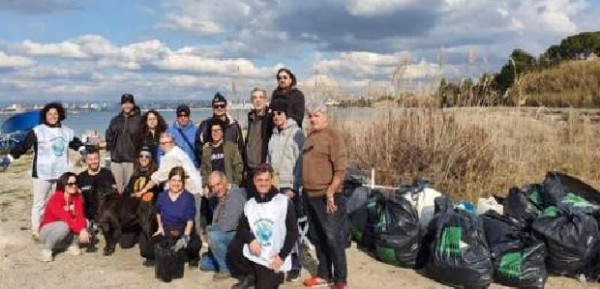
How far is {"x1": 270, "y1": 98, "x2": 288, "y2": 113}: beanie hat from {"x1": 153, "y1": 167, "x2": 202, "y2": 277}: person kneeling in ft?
3.70

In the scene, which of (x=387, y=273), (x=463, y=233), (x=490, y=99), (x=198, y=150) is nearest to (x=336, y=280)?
(x=387, y=273)

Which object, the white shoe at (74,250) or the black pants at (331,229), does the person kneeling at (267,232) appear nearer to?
the black pants at (331,229)

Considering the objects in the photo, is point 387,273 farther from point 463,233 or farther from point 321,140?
point 321,140

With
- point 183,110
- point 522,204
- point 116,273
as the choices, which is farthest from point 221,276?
point 522,204

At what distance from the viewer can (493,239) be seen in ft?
17.0

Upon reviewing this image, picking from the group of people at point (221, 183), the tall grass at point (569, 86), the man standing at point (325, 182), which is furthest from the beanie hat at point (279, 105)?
the tall grass at point (569, 86)

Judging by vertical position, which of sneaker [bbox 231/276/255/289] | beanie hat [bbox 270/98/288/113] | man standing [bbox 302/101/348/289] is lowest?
sneaker [bbox 231/276/255/289]

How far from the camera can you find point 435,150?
26.2 ft

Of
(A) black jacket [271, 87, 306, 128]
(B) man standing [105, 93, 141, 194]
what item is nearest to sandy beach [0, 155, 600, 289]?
(B) man standing [105, 93, 141, 194]

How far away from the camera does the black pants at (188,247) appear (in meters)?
5.61

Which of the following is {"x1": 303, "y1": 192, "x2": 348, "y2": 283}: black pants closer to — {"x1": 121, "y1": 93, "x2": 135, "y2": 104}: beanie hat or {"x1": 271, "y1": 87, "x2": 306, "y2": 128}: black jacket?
{"x1": 271, "y1": 87, "x2": 306, "y2": 128}: black jacket

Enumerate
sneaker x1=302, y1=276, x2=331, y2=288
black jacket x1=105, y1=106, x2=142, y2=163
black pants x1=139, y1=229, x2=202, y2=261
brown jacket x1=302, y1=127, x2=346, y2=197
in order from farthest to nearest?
black jacket x1=105, y1=106, x2=142, y2=163 < black pants x1=139, y1=229, x2=202, y2=261 < sneaker x1=302, y1=276, x2=331, y2=288 < brown jacket x1=302, y1=127, x2=346, y2=197

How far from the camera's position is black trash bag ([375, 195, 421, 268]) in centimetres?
548

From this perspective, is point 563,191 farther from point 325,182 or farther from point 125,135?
point 125,135
